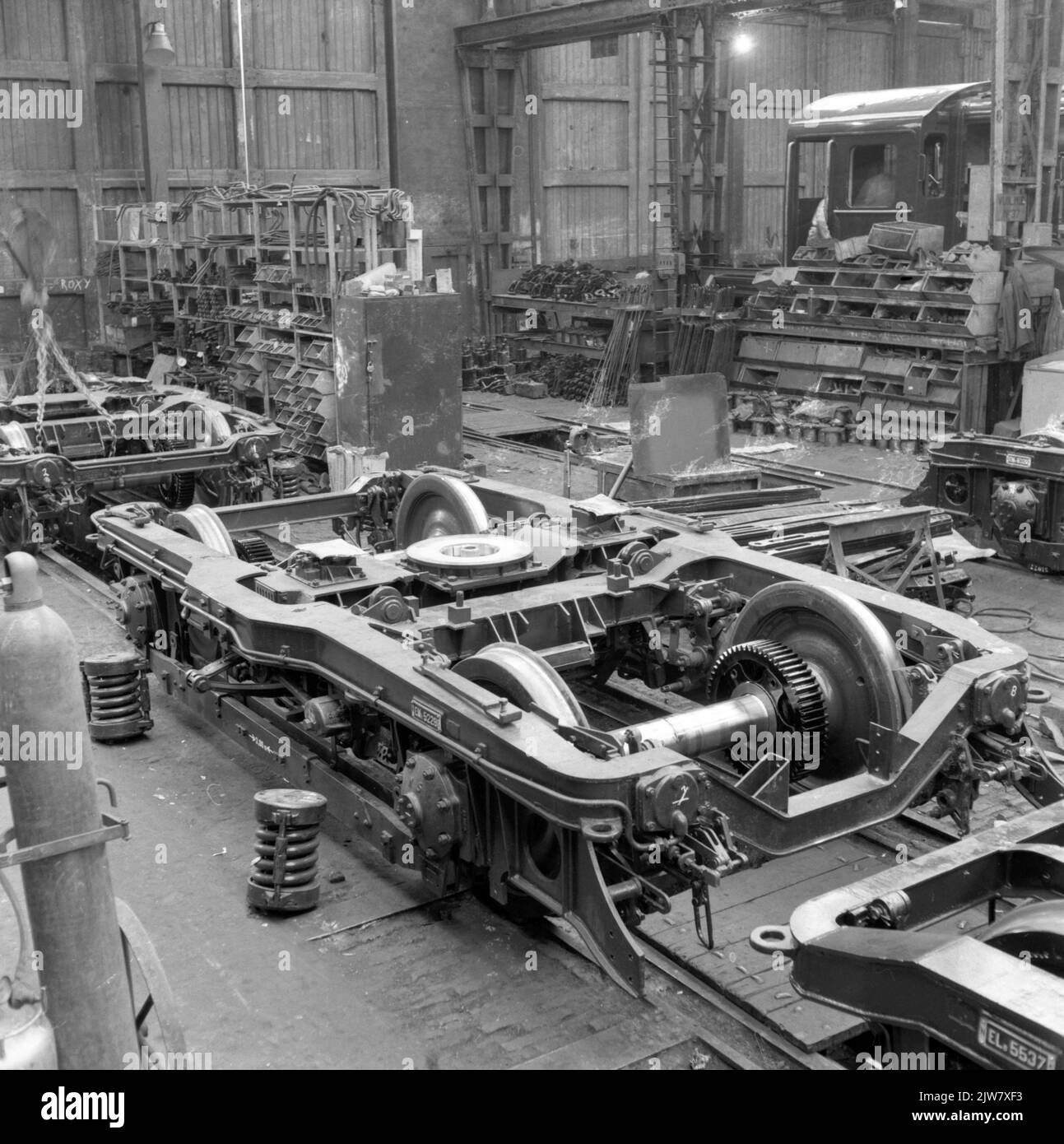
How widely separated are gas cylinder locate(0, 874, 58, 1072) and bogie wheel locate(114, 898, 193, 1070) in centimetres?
27

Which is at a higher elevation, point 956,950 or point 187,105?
point 187,105

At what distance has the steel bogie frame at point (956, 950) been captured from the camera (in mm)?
2582

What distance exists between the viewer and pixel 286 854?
4.10 metres

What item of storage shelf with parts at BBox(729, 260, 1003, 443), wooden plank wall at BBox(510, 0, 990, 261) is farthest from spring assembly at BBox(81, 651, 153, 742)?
wooden plank wall at BBox(510, 0, 990, 261)

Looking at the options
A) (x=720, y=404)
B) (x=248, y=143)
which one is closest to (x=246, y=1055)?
(x=720, y=404)

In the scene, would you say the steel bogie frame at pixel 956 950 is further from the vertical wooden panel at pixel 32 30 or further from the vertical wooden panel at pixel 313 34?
the vertical wooden panel at pixel 313 34

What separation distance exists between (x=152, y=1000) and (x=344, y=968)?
113 centimetres

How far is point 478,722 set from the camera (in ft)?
11.9

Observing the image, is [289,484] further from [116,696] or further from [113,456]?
[116,696]

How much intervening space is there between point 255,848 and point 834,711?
6.21ft

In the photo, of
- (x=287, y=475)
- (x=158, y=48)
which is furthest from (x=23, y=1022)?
(x=158, y=48)

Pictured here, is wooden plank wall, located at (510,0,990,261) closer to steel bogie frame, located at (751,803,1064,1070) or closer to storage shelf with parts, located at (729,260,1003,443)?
storage shelf with parts, located at (729,260,1003,443)

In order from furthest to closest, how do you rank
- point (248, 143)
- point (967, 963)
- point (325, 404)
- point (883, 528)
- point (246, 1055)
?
1. point (248, 143)
2. point (325, 404)
3. point (883, 528)
4. point (246, 1055)
5. point (967, 963)

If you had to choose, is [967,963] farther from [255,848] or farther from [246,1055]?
[255,848]
